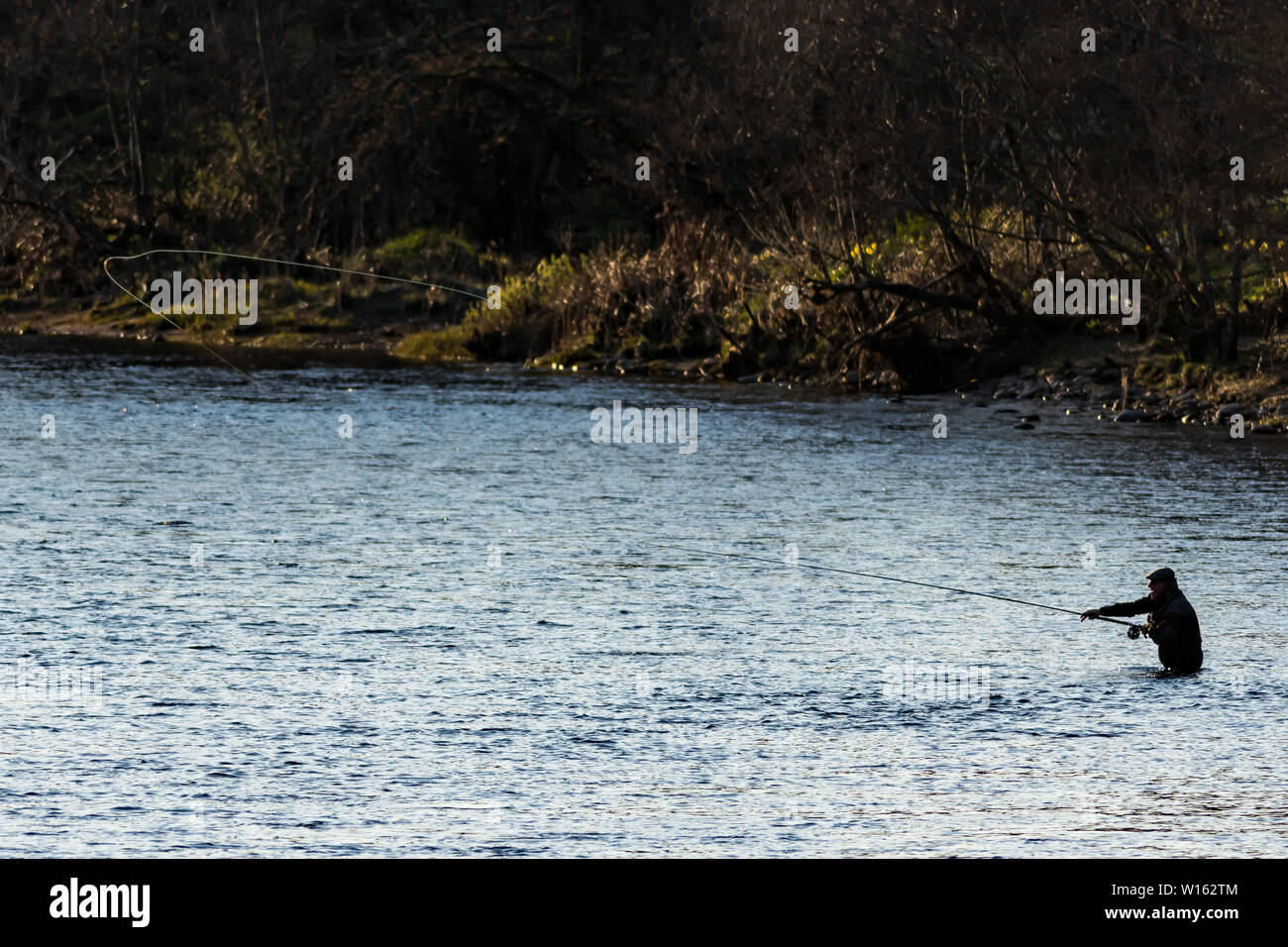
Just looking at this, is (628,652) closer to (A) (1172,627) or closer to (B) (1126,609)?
(B) (1126,609)

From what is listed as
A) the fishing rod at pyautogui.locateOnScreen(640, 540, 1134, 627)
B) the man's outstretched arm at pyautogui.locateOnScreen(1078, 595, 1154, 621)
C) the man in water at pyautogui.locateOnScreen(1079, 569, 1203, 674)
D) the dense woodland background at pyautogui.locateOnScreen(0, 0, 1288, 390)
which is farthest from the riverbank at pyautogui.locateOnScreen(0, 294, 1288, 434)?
the man in water at pyautogui.locateOnScreen(1079, 569, 1203, 674)

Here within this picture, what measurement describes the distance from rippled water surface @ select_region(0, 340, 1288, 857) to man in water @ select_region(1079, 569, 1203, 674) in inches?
6.5

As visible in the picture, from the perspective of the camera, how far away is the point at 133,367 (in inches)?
1506

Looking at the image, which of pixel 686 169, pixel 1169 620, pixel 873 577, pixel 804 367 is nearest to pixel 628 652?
pixel 1169 620

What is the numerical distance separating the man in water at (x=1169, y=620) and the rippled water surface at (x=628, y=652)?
6.5 inches

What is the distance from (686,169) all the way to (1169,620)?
30.9 metres

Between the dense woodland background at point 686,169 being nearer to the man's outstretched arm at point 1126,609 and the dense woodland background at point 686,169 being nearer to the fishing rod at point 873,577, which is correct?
the fishing rod at point 873,577

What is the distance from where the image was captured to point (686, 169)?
42.6 m

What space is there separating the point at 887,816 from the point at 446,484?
13.2 meters

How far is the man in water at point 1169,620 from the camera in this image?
41.4ft

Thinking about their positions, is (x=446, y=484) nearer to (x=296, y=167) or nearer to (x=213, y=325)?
(x=213, y=325)

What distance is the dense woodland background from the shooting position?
30797mm
